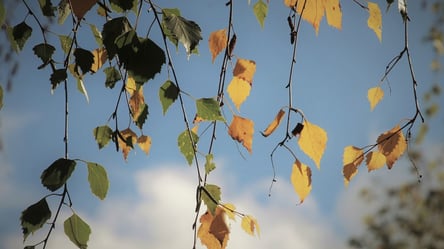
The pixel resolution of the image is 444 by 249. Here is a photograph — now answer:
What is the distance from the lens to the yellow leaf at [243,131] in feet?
2.38

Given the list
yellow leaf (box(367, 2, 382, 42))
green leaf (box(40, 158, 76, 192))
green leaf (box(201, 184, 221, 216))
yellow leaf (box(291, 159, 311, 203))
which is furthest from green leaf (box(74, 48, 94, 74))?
yellow leaf (box(367, 2, 382, 42))

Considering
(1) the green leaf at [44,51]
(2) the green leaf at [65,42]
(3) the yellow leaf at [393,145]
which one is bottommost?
(1) the green leaf at [44,51]

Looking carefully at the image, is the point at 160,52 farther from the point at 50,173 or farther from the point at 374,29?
the point at 374,29

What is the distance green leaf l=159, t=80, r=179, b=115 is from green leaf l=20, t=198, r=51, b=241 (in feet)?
0.76

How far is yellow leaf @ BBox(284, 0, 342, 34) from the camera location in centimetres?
70

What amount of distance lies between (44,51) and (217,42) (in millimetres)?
331

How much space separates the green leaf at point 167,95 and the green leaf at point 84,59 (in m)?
0.14

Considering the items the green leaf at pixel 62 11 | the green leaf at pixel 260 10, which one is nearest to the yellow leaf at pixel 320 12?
the green leaf at pixel 260 10

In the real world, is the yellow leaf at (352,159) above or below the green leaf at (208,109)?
above

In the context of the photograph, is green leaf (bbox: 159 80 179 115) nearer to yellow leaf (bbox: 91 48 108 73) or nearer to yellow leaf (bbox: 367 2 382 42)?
yellow leaf (bbox: 91 48 108 73)

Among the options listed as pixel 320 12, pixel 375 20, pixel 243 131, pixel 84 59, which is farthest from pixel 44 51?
pixel 375 20

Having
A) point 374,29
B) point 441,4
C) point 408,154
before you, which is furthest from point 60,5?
point 441,4

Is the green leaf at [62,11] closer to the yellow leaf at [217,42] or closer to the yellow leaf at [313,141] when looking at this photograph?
the yellow leaf at [217,42]

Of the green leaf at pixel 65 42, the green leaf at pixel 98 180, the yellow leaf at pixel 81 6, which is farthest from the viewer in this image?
the green leaf at pixel 65 42
